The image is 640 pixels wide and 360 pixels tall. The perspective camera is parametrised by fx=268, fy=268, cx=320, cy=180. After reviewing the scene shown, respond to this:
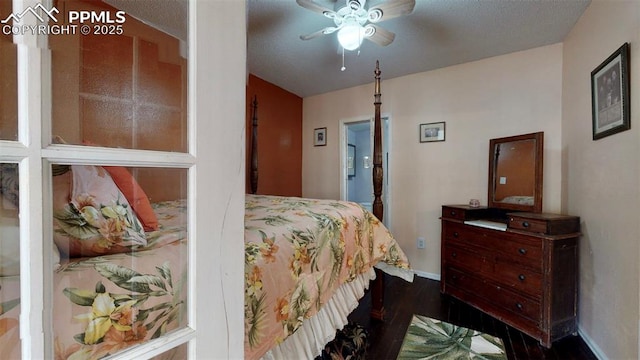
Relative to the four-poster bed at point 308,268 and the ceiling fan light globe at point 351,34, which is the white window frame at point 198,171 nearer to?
the four-poster bed at point 308,268

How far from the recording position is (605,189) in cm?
166

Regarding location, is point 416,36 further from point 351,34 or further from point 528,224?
point 528,224

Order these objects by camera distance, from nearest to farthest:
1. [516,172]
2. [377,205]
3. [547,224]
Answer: [547,224], [377,205], [516,172]

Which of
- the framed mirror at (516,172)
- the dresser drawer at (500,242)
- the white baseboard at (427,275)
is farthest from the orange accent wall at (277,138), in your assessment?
the framed mirror at (516,172)

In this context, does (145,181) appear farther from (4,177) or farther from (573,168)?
(573,168)

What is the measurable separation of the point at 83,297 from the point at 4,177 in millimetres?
220

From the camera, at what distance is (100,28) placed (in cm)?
50

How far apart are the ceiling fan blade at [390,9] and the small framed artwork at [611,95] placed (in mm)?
1172

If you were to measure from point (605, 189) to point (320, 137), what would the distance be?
2.99 metres

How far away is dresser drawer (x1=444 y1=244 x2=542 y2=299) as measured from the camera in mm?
1936

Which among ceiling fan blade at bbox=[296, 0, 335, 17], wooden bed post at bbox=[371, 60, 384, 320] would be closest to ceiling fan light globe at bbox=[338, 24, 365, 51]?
ceiling fan blade at bbox=[296, 0, 335, 17]

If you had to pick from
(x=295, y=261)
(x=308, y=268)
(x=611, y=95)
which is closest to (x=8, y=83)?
(x=295, y=261)

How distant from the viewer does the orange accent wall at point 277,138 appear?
3.35 meters

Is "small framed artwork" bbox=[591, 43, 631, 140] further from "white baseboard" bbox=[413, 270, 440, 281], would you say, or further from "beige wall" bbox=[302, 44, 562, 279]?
"white baseboard" bbox=[413, 270, 440, 281]
